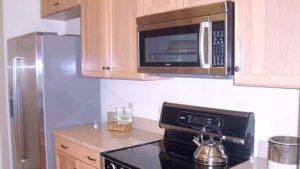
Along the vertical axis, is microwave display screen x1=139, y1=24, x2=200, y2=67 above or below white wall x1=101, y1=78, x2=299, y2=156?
above

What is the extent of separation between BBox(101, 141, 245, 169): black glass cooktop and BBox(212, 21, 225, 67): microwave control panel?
56 cm

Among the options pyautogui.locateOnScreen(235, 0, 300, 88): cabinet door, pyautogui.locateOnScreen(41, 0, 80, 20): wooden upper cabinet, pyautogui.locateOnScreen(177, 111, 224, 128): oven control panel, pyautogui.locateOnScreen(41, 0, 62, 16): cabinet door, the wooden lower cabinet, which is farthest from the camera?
pyautogui.locateOnScreen(41, 0, 62, 16): cabinet door

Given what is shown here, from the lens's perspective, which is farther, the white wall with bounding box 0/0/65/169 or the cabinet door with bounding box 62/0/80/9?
the white wall with bounding box 0/0/65/169

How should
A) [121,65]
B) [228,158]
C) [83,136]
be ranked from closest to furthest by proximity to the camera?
1. [228,158]
2. [121,65]
3. [83,136]

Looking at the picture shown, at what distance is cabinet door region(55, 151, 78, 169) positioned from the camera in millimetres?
2289

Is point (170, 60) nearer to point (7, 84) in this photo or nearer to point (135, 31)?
point (135, 31)

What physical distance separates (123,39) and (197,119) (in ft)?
2.47

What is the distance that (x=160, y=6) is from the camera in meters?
1.83

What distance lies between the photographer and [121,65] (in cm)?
218

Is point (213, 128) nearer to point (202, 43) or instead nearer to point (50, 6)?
point (202, 43)

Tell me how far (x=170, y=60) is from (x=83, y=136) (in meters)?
1.00

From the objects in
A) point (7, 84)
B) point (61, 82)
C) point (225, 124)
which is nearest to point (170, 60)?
point (225, 124)

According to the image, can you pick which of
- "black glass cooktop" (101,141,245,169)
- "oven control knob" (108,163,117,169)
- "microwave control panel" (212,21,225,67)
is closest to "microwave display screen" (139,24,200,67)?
"microwave control panel" (212,21,225,67)

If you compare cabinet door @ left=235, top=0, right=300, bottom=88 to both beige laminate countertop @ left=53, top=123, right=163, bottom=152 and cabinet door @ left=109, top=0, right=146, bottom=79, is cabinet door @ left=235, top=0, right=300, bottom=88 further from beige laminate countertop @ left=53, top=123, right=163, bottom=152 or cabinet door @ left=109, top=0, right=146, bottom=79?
beige laminate countertop @ left=53, top=123, right=163, bottom=152
